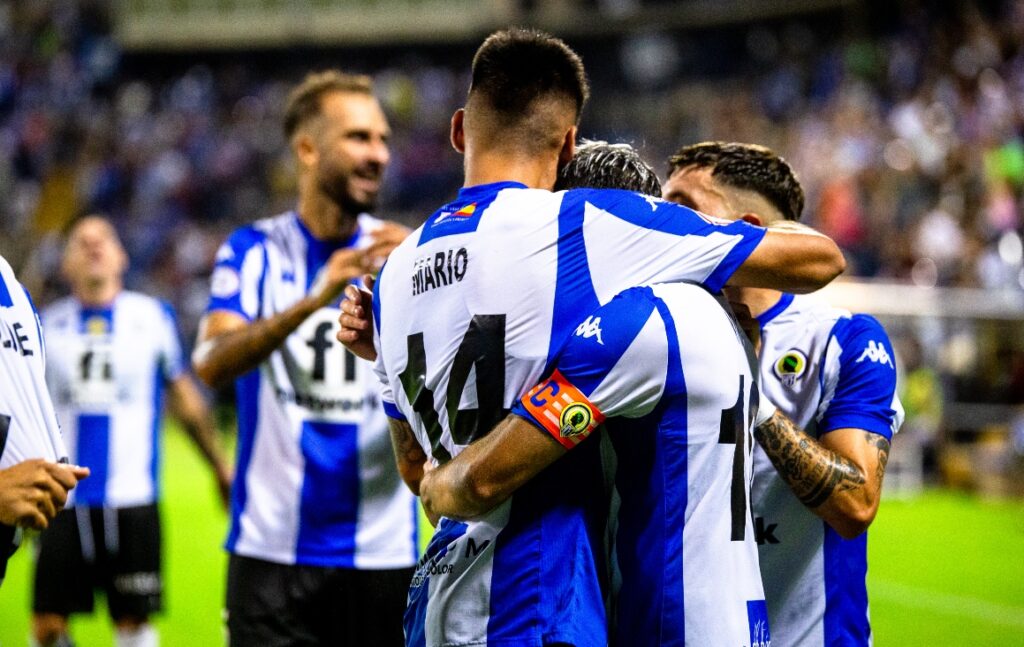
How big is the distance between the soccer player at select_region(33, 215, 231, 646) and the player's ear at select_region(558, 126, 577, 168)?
12.1 ft

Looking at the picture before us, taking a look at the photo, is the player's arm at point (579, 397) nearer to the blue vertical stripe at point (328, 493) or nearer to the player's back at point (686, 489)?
the player's back at point (686, 489)

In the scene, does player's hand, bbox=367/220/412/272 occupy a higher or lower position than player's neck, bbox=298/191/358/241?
lower

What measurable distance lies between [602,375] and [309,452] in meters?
2.23

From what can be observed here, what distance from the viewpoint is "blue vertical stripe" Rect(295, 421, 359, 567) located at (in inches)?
163

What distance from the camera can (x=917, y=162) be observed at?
1653 cm

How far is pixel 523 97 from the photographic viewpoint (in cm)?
254

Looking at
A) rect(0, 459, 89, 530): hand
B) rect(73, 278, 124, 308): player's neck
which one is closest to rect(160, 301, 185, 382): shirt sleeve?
rect(73, 278, 124, 308): player's neck

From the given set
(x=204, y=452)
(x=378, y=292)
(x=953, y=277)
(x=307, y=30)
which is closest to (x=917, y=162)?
(x=953, y=277)

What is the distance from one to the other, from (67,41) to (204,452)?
2687cm

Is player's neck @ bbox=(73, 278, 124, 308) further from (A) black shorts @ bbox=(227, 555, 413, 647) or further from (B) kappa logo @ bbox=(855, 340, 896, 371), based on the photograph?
(B) kappa logo @ bbox=(855, 340, 896, 371)

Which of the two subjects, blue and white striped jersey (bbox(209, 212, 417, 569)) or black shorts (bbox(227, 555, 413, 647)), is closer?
black shorts (bbox(227, 555, 413, 647))

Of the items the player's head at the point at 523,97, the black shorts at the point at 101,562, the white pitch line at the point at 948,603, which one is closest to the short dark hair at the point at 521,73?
the player's head at the point at 523,97

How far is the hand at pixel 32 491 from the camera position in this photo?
9.10 feet

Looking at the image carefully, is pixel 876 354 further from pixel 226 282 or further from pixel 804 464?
pixel 226 282
